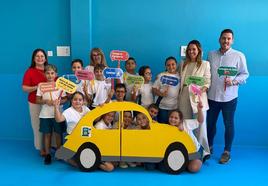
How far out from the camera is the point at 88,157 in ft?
10.4

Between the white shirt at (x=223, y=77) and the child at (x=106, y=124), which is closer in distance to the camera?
the child at (x=106, y=124)

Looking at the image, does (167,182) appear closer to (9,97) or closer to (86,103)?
(86,103)

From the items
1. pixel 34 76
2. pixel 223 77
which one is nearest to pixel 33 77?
pixel 34 76

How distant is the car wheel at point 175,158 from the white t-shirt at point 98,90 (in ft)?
3.25

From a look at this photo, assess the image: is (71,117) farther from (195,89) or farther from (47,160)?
(195,89)

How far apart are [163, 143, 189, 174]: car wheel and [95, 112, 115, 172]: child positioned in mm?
605

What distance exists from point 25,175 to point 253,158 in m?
2.78

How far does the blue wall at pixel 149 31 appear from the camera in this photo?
3.99 metres

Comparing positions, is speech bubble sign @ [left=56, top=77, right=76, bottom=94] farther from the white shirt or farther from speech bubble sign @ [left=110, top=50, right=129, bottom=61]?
Answer: the white shirt

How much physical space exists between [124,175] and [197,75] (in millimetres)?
1378

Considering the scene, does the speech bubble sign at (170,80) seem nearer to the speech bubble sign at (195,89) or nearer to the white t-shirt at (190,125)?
the speech bubble sign at (195,89)

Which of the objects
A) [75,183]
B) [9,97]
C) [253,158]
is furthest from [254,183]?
[9,97]

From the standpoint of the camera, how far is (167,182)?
2975mm

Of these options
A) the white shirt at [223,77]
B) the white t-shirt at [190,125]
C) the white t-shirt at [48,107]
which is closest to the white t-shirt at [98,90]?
the white t-shirt at [48,107]
